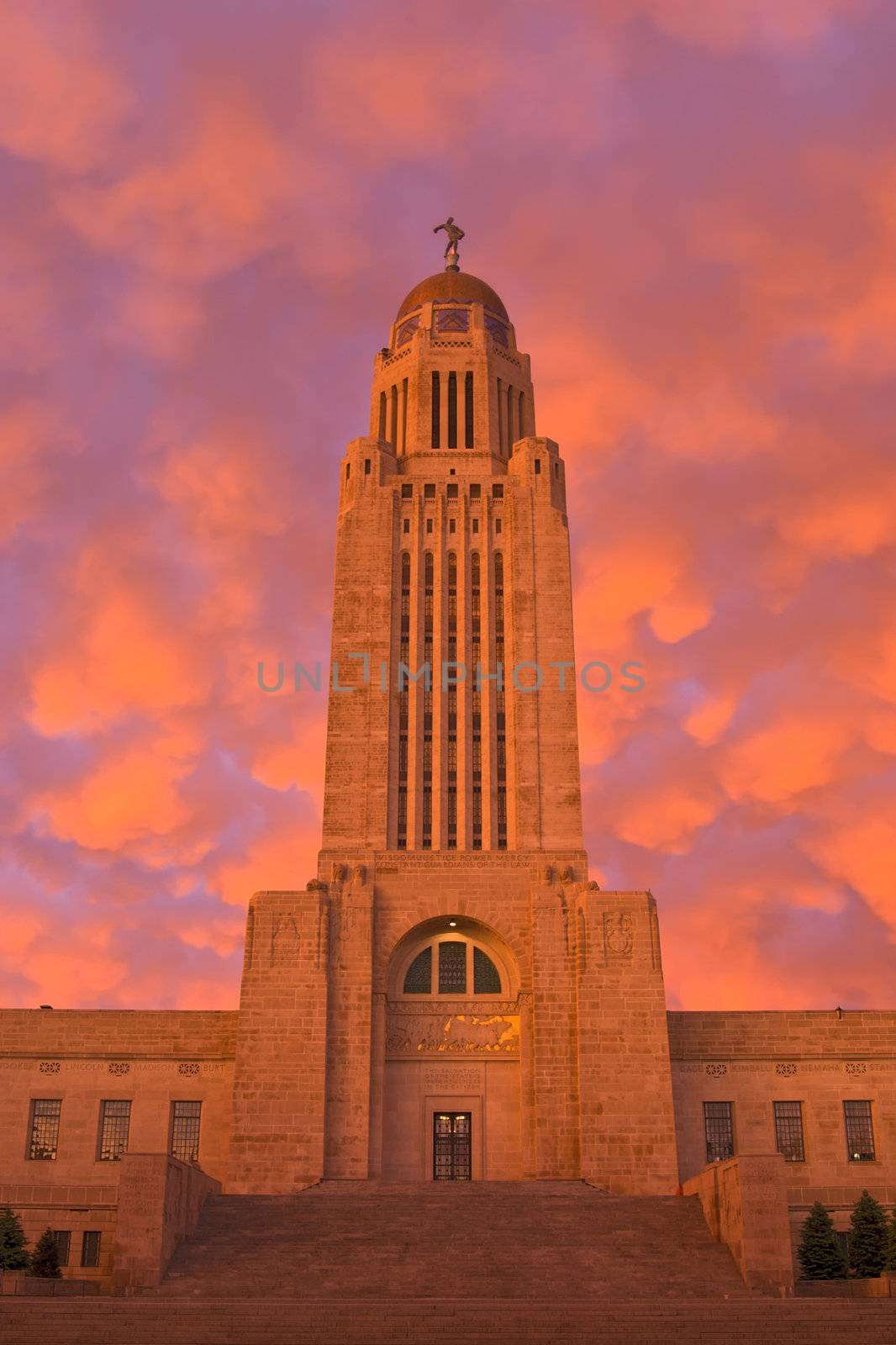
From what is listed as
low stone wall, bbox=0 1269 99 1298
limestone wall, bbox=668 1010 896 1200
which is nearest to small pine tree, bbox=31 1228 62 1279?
low stone wall, bbox=0 1269 99 1298

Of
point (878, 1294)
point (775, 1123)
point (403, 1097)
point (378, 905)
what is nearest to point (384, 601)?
point (378, 905)

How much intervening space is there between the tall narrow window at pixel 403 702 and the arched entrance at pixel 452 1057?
14.5ft

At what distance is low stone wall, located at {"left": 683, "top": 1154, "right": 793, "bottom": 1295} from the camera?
29594 mm

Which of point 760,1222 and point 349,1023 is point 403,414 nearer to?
point 349,1023

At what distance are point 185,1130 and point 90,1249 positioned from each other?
5608mm

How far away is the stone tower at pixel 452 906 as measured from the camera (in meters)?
40.1

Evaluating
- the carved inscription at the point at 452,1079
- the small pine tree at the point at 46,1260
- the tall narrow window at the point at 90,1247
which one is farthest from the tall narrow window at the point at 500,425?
the small pine tree at the point at 46,1260

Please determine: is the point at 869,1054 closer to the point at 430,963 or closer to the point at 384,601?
the point at 430,963

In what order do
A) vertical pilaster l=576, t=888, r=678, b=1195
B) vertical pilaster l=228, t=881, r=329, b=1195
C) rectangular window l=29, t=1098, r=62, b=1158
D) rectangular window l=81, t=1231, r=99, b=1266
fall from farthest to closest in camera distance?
rectangular window l=29, t=1098, r=62, b=1158
vertical pilaster l=576, t=888, r=678, b=1195
vertical pilaster l=228, t=881, r=329, b=1195
rectangular window l=81, t=1231, r=99, b=1266

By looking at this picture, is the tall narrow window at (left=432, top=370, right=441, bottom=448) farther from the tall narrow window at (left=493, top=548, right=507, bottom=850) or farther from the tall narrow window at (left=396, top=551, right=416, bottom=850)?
the tall narrow window at (left=396, top=551, right=416, bottom=850)

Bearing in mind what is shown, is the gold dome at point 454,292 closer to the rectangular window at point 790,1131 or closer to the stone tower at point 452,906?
the stone tower at point 452,906

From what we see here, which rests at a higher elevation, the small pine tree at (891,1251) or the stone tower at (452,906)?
the stone tower at (452,906)

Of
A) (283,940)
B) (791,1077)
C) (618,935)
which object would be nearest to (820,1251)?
(791,1077)

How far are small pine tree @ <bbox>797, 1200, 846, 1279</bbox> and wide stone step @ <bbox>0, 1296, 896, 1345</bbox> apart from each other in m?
4.70
